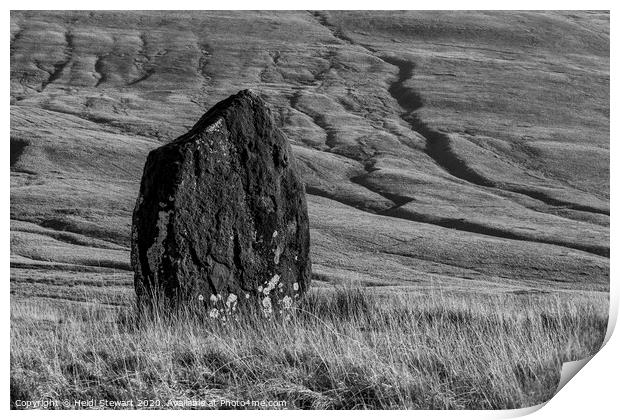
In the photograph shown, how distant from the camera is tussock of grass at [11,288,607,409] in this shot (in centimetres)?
881

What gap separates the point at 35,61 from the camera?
83.5 metres

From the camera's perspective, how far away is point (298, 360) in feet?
30.0

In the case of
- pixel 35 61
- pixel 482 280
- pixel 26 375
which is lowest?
pixel 35 61

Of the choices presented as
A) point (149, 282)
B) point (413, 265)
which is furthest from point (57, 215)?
point (149, 282)

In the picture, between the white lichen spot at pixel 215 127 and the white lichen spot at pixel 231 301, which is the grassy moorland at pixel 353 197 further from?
the white lichen spot at pixel 215 127

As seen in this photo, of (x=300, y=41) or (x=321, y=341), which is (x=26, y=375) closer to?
(x=321, y=341)

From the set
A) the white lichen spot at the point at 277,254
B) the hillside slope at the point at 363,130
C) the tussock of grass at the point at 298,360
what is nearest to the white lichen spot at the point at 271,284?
the white lichen spot at the point at 277,254

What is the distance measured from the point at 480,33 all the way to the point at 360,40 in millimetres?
9524

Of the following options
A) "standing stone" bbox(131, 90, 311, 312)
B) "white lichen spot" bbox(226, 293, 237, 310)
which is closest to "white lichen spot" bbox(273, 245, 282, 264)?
"standing stone" bbox(131, 90, 311, 312)

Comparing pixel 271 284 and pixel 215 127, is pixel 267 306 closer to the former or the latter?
pixel 271 284

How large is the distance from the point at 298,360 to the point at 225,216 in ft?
6.44

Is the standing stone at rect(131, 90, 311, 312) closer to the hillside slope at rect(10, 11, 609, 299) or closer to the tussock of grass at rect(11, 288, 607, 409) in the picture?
the tussock of grass at rect(11, 288, 607, 409)

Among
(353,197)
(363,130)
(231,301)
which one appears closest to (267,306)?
(231,301)

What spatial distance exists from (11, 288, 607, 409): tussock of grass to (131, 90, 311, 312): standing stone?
0.37 metres
